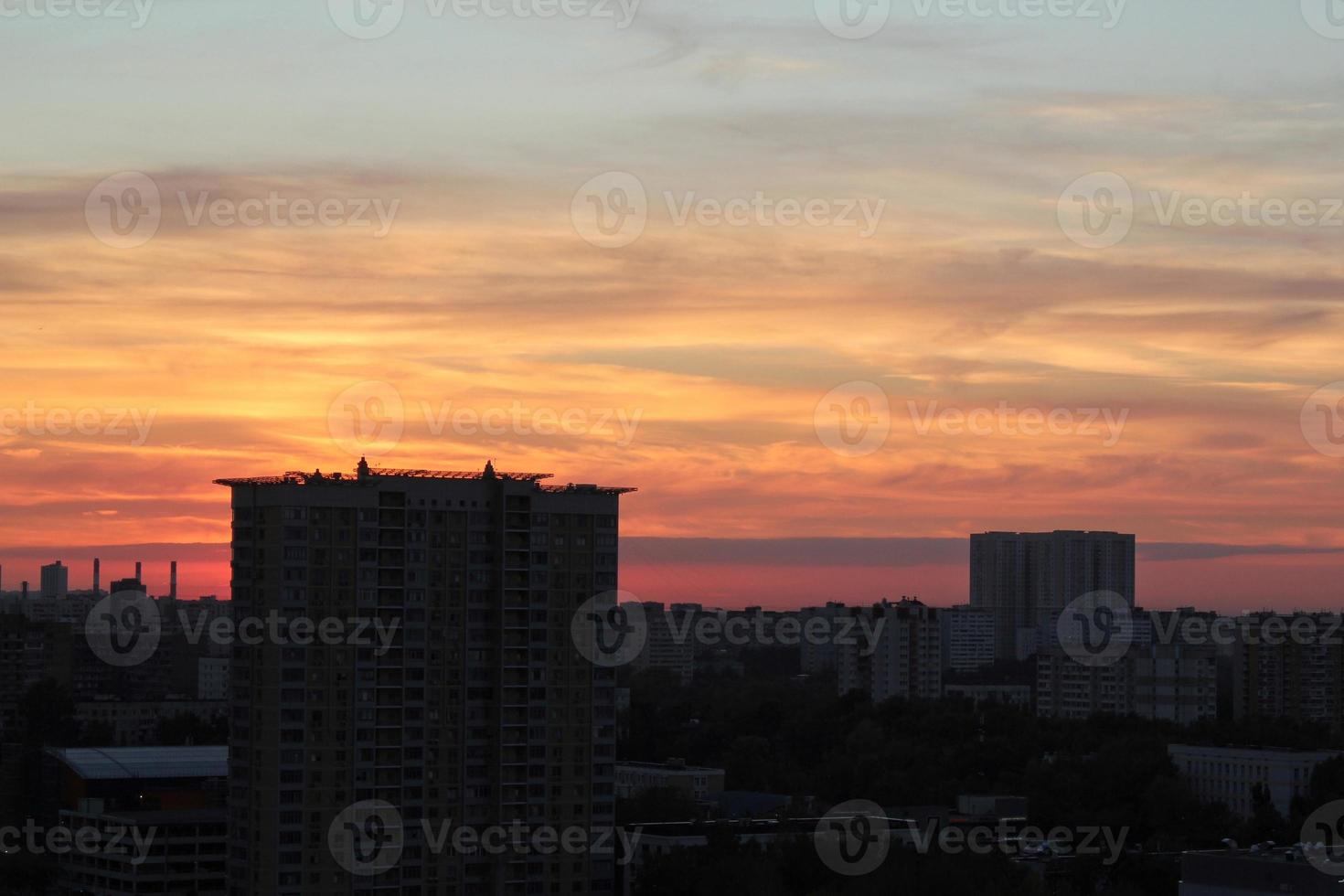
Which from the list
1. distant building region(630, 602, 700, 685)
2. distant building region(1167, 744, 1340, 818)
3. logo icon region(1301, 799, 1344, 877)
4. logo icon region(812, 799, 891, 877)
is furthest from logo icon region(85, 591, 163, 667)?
logo icon region(1301, 799, 1344, 877)

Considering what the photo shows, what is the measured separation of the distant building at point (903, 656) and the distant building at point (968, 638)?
44.6 ft

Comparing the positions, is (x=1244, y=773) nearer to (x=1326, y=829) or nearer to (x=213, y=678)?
(x=1326, y=829)

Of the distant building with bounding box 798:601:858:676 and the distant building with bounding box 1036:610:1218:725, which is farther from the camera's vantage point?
the distant building with bounding box 798:601:858:676

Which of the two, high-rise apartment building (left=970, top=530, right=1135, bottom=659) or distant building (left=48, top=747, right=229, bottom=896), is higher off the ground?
high-rise apartment building (left=970, top=530, right=1135, bottom=659)

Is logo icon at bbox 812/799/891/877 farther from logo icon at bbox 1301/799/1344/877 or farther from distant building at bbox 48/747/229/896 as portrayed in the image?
distant building at bbox 48/747/229/896

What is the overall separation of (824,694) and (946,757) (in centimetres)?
1340

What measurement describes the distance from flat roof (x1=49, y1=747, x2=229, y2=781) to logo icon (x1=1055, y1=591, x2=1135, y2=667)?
27.4 meters

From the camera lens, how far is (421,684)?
2331 cm

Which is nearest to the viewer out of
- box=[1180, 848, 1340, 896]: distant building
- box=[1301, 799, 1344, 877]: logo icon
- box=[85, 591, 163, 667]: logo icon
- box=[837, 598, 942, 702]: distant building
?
box=[1180, 848, 1340, 896]: distant building

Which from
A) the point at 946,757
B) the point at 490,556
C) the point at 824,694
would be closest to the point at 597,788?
the point at 490,556

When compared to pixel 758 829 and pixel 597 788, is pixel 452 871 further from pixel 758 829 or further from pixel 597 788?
pixel 758 829

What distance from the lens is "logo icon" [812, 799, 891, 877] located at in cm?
2608

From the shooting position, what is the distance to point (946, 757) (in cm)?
4000

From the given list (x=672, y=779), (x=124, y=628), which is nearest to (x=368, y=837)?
(x=672, y=779)
